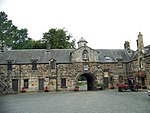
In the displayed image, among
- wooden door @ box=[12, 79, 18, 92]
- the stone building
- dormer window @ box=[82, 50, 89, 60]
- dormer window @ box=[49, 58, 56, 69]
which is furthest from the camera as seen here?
dormer window @ box=[82, 50, 89, 60]

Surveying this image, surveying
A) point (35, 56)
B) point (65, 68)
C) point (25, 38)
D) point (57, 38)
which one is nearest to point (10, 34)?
point (25, 38)

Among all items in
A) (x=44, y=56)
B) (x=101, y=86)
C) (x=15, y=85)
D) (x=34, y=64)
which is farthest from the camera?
(x=44, y=56)

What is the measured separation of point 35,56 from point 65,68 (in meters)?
5.89

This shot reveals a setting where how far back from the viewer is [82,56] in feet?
133

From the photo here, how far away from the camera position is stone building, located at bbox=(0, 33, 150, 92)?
38.5 meters

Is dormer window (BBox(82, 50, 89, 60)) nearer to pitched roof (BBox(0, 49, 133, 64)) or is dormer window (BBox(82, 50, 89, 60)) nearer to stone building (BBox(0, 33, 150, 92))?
stone building (BBox(0, 33, 150, 92))

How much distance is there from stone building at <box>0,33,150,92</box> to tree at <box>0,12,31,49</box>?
68.4 feet

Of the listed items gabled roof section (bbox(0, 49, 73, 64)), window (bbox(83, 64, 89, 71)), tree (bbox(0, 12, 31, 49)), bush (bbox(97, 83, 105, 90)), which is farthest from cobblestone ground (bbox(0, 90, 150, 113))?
tree (bbox(0, 12, 31, 49))

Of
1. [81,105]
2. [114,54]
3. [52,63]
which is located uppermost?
[114,54]

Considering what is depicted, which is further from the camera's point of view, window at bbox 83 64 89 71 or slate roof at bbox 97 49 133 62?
slate roof at bbox 97 49 133 62

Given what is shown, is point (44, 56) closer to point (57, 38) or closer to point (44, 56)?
point (44, 56)

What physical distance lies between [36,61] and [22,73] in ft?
10.3

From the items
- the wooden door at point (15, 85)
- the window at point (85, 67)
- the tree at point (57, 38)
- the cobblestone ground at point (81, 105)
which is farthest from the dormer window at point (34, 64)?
the cobblestone ground at point (81, 105)

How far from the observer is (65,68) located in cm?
3969
